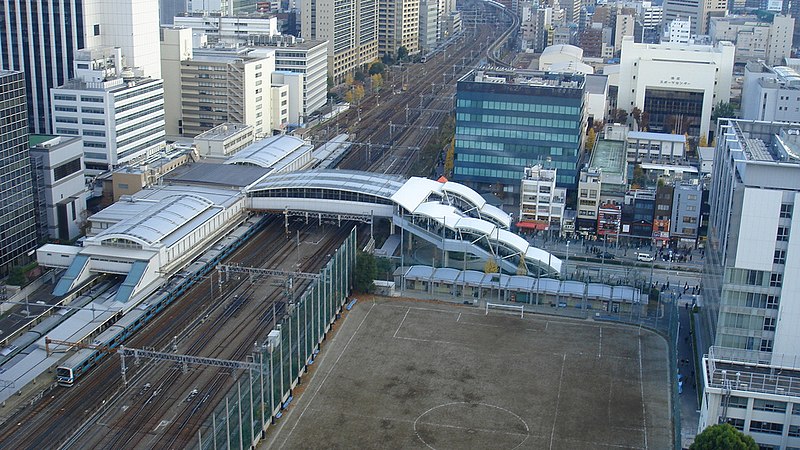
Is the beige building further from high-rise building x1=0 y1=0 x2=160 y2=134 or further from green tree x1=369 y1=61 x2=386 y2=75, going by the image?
green tree x1=369 y1=61 x2=386 y2=75

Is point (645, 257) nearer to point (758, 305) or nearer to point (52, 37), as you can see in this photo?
point (758, 305)

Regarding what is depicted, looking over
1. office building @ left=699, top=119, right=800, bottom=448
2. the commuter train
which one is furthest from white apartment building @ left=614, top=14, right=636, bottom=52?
office building @ left=699, top=119, right=800, bottom=448

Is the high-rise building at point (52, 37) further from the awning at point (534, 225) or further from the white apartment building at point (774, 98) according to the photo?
the white apartment building at point (774, 98)

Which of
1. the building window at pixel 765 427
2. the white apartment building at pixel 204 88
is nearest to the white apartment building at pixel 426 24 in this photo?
the white apartment building at pixel 204 88

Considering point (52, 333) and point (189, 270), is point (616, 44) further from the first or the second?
point (52, 333)

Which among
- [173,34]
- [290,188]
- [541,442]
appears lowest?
[541,442]

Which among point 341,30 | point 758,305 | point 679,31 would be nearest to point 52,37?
point 341,30

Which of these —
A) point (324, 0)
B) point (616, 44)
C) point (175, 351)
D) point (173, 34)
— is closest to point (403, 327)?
point (175, 351)
